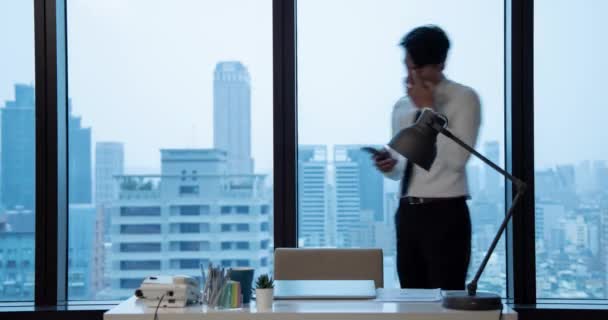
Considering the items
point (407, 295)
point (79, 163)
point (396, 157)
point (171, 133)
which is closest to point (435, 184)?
point (396, 157)

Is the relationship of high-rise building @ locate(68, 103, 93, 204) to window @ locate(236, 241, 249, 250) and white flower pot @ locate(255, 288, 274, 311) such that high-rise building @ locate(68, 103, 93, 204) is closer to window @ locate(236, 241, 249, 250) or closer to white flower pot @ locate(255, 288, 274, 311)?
window @ locate(236, 241, 249, 250)

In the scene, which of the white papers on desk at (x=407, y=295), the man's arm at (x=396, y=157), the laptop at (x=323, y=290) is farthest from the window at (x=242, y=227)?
the white papers on desk at (x=407, y=295)

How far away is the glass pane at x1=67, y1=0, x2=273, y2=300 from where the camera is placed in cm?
415

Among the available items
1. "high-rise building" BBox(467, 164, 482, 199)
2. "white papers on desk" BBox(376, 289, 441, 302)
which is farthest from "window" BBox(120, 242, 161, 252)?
"white papers on desk" BBox(376, 289, 441, 302)

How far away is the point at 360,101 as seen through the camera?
163 inches

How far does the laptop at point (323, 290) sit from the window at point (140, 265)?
172 centimetres

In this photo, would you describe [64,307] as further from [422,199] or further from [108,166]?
[422,199]

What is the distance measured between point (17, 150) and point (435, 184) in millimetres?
2243

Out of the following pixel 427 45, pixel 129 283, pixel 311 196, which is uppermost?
pixel 427 45

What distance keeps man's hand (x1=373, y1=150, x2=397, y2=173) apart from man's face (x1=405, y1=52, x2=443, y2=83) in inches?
14.9

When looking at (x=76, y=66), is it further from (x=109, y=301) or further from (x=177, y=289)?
(x=177, y=289)

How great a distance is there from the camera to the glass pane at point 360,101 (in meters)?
4.10

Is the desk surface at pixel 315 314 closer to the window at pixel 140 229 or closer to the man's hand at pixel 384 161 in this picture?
the man's hand at pixel 384 161

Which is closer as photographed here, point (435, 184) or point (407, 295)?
point (407, 295)
